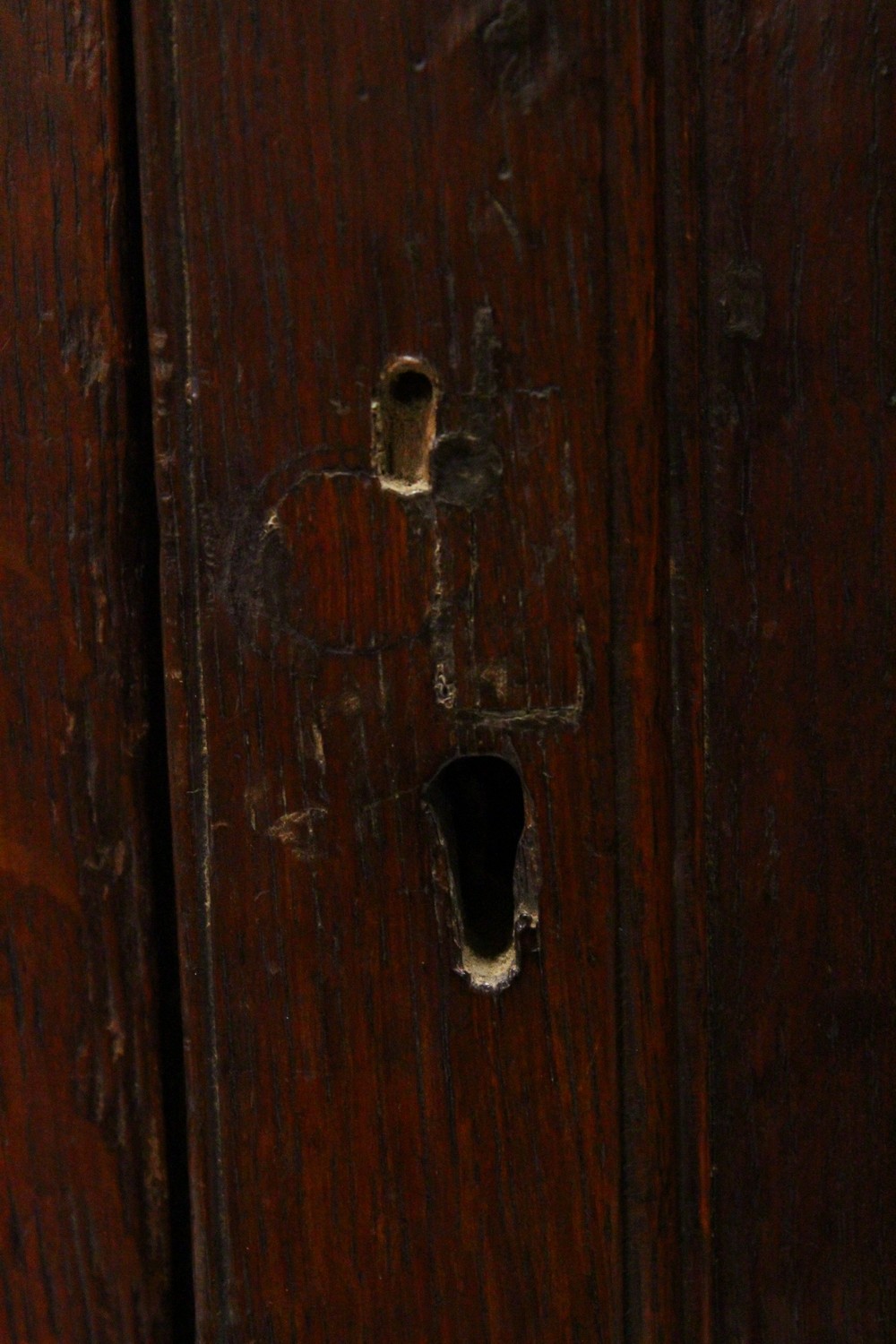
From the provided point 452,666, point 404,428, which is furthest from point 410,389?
point 452,666

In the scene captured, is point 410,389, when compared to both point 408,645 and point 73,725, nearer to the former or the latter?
point 408,645

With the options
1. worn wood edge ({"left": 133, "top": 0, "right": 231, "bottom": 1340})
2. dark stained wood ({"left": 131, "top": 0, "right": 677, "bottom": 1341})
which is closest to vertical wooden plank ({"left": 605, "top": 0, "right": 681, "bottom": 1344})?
dark stained wood ({"left": 131, "top": 0, "right": 677, "bottom": 1341})

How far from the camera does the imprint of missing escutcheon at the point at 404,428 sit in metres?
0.50

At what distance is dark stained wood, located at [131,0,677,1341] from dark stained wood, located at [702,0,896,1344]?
3 centimetres

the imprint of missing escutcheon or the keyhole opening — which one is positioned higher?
the imprint of missing escutcheon

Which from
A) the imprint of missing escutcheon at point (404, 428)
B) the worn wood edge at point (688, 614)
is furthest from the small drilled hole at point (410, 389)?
the worn wood edge at point (688, 614)

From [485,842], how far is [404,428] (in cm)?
19

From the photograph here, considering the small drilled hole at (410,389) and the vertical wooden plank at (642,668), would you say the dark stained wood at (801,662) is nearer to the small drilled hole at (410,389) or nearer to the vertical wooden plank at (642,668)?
the vertical wooden plank at (642,668)

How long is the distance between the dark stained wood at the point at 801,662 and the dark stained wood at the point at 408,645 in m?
0.03

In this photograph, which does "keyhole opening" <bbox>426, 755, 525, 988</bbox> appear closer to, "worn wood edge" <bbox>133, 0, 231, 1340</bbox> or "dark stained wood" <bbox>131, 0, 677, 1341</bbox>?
"dark stained wood" <bbox>131, 0, 677, 1341</bbox>

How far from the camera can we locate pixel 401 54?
0.49m

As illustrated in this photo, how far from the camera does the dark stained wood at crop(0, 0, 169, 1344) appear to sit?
1.66 ft

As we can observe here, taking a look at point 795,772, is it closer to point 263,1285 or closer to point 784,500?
point 784,500

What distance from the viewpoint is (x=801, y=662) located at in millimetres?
512
